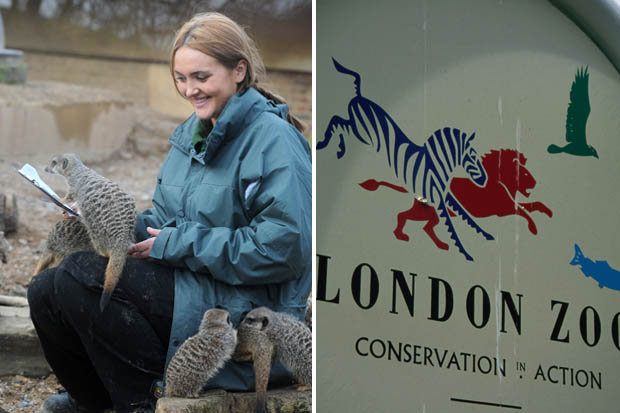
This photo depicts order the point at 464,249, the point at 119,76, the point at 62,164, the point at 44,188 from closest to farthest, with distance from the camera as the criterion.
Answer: the point at 44,188, the point at 62,164, the point at 464,249, the point at 119,76

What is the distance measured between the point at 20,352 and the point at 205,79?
4.36 feet

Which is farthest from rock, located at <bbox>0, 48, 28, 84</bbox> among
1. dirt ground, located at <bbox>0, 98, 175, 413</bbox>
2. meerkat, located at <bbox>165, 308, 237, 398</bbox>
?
meerkat, located at <bbox>165, 308, 237, 398</bbox>

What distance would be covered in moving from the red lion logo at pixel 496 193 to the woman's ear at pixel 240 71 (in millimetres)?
766

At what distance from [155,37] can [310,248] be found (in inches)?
62.4

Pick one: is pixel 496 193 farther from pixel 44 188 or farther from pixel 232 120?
pixel 44 188

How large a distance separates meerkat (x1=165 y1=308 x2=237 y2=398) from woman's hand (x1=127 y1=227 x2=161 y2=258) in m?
0.27

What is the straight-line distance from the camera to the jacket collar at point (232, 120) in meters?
2.44

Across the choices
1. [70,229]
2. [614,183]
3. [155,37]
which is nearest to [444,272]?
[614,183]

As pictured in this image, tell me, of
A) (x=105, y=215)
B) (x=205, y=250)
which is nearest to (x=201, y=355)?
(x=205, y=250)

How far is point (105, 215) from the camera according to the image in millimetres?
2494

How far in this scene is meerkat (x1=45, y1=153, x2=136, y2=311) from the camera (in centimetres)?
242

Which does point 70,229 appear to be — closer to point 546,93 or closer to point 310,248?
point 310,248

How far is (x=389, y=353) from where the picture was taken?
2740mm

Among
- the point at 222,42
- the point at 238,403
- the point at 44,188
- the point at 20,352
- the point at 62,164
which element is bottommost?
the point at 238,403
